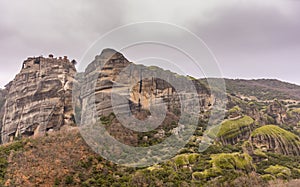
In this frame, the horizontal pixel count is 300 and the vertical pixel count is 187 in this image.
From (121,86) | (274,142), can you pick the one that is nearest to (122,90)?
(121,86)

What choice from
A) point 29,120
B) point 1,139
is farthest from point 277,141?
point 1,139

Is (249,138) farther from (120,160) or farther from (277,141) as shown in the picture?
(120,160)

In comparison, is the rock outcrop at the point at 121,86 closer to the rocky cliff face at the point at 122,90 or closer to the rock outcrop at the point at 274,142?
the rocky cliff face at the point at 122,90

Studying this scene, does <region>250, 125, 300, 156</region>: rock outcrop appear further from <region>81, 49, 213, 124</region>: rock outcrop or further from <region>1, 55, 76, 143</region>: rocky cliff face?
<region>1, 55, 76, 143</region>: rocky cliff face

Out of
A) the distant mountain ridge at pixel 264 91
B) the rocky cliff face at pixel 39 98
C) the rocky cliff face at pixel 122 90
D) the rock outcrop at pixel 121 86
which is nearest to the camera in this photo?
the rocky cliff face at pixel 122 90

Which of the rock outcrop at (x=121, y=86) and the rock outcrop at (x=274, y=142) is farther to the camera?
the rock outcrop at (x=274, y=142)

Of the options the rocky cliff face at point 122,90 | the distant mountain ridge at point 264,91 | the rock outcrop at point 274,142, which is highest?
the distant mountain ridge at point 264,91

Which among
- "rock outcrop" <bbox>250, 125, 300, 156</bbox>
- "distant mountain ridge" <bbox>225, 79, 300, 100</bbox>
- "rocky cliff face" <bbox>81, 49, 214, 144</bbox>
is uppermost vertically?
"distant mountain ridge" <bbox>225, 79, 300, 100</bbox>

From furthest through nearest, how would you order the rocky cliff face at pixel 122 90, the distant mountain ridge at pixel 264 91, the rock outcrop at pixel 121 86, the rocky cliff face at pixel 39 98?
the distant mountain ridge at pixel 264 91 < the rocky cliff face at pixel 39 98 < the rock outcrop at pixel 121 86 < the rocky cliff face at pixel 122 90

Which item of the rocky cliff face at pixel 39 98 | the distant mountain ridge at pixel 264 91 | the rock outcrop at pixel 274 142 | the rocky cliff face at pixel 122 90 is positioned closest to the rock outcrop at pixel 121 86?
the rocky cliff face at pixel 122 90

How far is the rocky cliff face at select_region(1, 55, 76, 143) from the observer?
73.8 metres

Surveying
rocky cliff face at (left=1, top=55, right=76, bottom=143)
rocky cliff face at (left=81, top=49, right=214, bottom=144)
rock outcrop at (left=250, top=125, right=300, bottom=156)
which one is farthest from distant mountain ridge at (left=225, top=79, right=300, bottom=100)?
rocky cliff face at (left=1, top=55, right=76, bottom=143)

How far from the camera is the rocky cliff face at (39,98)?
73812 millimetres

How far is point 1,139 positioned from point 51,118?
18788mm
